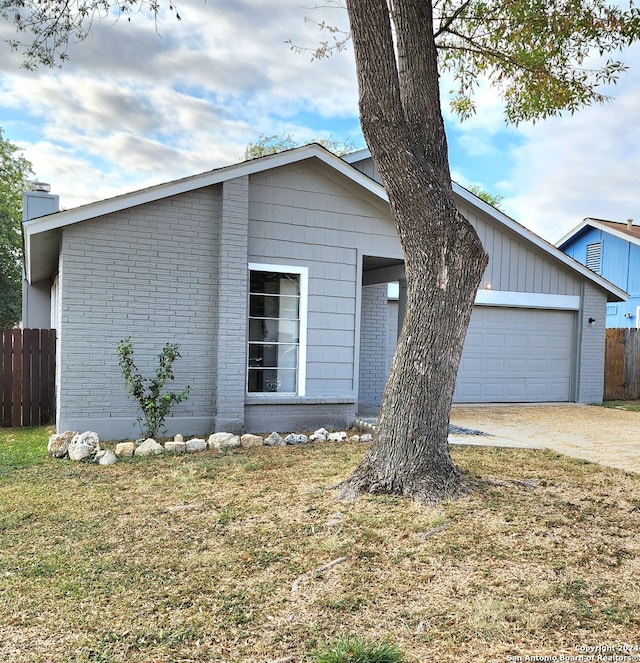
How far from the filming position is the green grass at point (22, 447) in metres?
6.04

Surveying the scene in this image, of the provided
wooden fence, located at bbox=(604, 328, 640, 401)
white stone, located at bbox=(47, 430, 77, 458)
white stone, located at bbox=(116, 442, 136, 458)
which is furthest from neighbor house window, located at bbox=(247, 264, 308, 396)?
wooden fence, located at bbox=(604, 328, 640, 401)

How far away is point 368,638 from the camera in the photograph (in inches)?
101

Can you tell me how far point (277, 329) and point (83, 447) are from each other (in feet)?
10.2

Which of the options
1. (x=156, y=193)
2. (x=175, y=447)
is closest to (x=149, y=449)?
(x=175, y=447)

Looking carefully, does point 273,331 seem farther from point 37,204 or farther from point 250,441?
point 37,204

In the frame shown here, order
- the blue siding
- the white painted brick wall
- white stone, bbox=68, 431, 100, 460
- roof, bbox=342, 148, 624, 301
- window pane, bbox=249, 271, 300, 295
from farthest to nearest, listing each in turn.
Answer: the blue siding → roof, bbox=342, 148, 624, 301 → the white painted brick wall → window pane, bbox=249, 271, 300, 295 → white stone, bbox=68, 431, 100, 460

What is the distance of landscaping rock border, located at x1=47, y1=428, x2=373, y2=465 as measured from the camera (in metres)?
6.16

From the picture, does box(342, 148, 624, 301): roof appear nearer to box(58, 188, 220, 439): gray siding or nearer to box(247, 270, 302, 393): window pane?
box(247, 270, 302, 393): window pane

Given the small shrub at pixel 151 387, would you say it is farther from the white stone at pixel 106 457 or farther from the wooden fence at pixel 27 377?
the wooden fence at pixel 27 377

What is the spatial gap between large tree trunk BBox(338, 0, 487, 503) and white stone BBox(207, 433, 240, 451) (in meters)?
2.73

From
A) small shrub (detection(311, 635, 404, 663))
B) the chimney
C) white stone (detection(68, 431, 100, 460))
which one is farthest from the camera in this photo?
the chimney

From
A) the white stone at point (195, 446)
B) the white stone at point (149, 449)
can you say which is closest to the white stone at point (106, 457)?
the white stone at point (149, 449)

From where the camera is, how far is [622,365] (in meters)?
14.3

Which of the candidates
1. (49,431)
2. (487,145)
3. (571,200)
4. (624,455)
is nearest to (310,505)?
(624,455)
